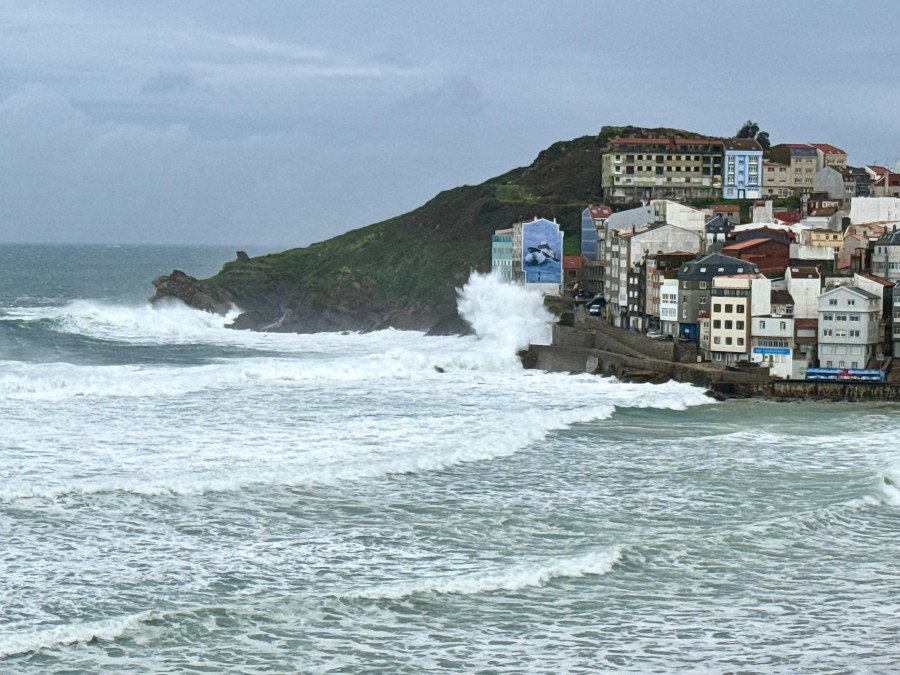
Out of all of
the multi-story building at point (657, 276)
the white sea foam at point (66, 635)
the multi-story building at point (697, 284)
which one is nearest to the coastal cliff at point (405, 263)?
the multi-story building at point (657, 276)

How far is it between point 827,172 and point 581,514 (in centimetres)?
6588

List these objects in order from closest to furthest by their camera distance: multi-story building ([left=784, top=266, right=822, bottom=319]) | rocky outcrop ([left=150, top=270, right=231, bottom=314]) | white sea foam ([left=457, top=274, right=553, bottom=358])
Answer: multi-story building ([left=784, top=266, right=822, bottom=319]), white sea foam ([left=457, top=274, right=553, bottom=358]), rocky outcrop ([left=150, top=270, right=231, bottom=314])

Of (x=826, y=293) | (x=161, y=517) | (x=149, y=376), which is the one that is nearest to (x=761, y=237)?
(x=826, y=293)

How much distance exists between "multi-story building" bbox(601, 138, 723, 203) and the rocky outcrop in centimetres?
2931

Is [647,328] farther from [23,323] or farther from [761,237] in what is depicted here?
[23,323]

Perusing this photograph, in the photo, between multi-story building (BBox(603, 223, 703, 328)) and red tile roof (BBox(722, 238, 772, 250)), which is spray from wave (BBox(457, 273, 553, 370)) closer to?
multi-story building (BBox(603, 223, 703, 328))

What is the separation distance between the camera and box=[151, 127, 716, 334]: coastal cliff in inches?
3019

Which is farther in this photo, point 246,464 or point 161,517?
point 246,464

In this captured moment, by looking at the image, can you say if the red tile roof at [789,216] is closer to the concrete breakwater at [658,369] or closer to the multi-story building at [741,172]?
the multi-story building at [741,172]

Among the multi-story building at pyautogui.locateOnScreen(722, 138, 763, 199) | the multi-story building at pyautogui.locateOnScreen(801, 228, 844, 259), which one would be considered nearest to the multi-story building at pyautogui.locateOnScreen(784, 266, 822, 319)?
the multi-story building at pyautogui.locateOnScreen(801, 228, 844, 259)

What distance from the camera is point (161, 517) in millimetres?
22391

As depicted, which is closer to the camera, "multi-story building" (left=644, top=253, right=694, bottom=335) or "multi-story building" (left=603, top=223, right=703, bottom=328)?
"multi-story building" (left=644, top=253, right=694, bottom=335)

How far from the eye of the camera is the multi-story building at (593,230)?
70.9 meters

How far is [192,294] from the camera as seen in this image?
268 ft
